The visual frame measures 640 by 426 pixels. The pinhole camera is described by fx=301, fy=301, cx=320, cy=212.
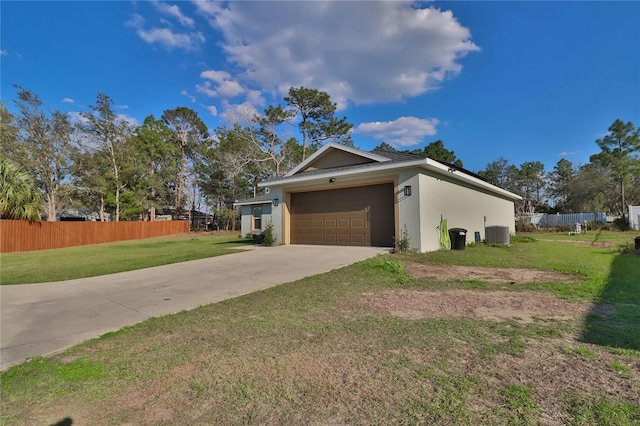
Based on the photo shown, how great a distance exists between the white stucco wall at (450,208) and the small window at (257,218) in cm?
1412

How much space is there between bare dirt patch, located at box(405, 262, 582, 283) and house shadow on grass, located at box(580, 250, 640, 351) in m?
0.80

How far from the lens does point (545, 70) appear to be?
1319 cm

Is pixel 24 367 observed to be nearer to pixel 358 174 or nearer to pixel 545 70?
pixel 358 174

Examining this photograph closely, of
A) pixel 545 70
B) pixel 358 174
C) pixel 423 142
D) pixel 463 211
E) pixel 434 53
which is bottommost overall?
pixel 463 211

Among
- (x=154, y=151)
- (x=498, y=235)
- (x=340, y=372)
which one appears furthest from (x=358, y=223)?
(x=154, y=151)

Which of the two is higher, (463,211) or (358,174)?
(358,174)

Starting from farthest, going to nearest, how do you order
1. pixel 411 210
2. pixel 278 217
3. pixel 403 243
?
1. pixel 278 217
2. pixel 411 210
3. pixel 403 243

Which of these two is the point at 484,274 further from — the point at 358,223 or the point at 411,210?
the point at 358,223

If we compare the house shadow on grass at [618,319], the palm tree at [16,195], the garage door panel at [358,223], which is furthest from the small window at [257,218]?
the house shadow on grass at [618,319]

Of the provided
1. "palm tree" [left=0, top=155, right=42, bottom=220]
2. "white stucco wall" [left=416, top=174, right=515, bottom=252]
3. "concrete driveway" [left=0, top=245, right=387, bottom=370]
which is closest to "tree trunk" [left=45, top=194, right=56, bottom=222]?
"palm tree" [left=0, top=155, right=42, bottom=220]

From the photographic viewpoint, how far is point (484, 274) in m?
6.82

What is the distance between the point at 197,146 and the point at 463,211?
30503 mm

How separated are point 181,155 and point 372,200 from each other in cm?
2877

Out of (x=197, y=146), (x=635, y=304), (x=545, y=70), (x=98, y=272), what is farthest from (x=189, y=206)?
(x=635, y=304)
